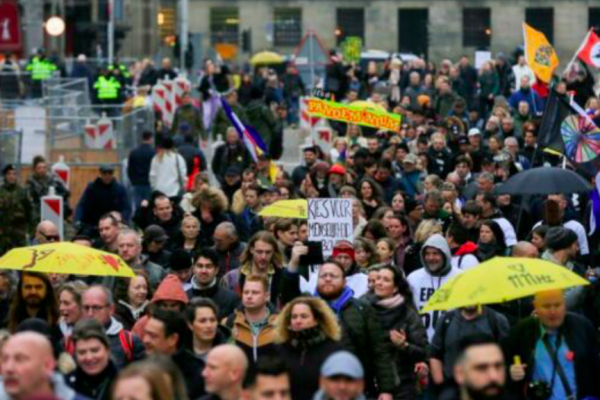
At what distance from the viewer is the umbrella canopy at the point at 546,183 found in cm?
1941

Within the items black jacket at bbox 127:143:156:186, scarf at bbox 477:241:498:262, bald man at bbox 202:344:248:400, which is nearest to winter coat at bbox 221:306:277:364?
bald man at bbox 202:344:248:400

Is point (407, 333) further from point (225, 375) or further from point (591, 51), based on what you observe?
point (591, 51)

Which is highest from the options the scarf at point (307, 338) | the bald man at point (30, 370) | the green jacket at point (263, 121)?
the bald man at point (30, 370)

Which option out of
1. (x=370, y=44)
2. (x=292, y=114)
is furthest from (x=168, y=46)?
(x=292, y=114)

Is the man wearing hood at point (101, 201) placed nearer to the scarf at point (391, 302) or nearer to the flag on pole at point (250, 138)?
the flag on pole at point (250, 138)

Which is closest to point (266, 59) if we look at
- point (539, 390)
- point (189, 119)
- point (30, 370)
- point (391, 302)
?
point (189, 119)

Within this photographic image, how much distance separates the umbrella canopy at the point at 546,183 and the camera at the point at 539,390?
6.05 metres

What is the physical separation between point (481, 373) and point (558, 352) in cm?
281

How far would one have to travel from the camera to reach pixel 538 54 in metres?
31.5

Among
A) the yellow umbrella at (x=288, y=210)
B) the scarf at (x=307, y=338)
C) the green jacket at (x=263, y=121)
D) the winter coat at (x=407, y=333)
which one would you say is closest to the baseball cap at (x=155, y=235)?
the yellow umbrella at (x=288, y=210)

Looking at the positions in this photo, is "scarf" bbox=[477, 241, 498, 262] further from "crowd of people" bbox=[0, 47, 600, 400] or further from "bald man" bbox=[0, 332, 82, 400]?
"bald man" bbox=[0, 332, 82, 400]

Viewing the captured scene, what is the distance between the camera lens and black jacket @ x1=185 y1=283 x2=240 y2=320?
15.9 m

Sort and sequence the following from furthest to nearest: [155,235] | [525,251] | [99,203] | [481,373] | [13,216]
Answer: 1. [99,203]
2. [13,216]
3. [155,235]
4. [525,251]
5. [481,373]

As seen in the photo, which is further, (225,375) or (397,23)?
(397,23)
